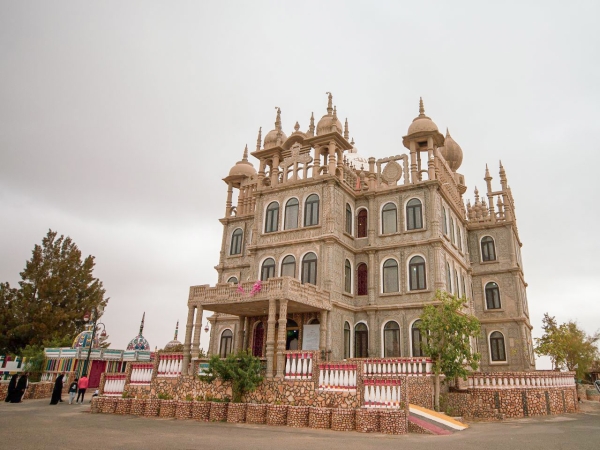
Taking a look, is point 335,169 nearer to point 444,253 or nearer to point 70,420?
point 444,253

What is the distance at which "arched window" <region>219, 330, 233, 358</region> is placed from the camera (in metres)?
27.3

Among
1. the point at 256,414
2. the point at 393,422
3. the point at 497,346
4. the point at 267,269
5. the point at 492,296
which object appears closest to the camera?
the point at 393,422

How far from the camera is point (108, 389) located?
18656 millimetres

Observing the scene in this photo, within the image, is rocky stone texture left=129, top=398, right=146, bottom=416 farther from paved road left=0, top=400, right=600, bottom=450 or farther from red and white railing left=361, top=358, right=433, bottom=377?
red and white railing left=361, top=358, right=433, bottom=377

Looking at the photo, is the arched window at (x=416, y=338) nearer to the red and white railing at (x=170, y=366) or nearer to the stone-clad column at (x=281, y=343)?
the stone-clad column at (x=281, y=343)

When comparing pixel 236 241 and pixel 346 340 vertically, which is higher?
pixel 236 241

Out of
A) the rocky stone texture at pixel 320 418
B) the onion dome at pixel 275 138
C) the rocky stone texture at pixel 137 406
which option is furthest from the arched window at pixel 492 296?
the rocky stone texture at pixel 137 406

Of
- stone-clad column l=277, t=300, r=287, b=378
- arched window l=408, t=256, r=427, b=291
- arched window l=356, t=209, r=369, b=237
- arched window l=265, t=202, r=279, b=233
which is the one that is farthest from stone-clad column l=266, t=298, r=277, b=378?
arched window l=356, t=209, r=369, b=237

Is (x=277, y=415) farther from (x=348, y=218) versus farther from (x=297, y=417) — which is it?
(x=348, y=218)

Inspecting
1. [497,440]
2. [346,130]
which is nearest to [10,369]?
[346,130]

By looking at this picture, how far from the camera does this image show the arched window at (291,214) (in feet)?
79.8

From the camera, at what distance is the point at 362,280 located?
959 inches

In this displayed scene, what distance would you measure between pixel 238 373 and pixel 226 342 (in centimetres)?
1199

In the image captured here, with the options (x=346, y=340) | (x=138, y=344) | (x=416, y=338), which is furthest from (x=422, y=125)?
(x=138, y=344)
